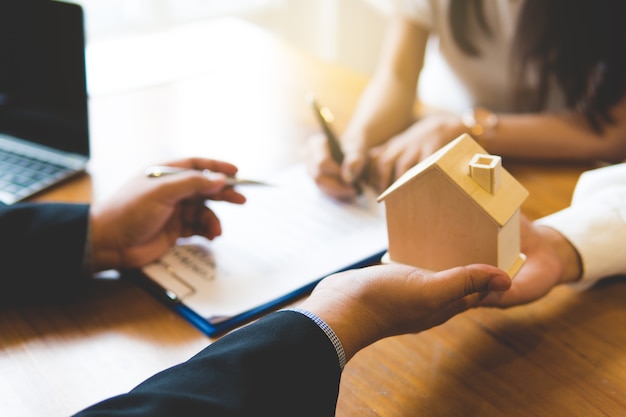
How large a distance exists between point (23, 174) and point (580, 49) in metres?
1.00

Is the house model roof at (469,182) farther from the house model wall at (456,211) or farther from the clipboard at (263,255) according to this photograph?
the clipboard at (263,255)

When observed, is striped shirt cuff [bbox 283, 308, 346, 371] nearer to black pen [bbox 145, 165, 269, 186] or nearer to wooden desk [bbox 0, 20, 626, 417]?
wooden desk [bbox 0, 20, 626, 417]

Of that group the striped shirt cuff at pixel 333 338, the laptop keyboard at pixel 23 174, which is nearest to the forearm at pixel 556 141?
the striped shirt cuff at pixel 333 338

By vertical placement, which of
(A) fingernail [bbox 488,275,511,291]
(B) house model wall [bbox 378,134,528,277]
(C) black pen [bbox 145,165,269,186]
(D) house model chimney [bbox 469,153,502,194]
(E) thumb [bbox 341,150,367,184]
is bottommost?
(E) thumb [bbox 341,150,367,184]

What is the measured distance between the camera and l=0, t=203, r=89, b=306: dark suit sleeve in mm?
720

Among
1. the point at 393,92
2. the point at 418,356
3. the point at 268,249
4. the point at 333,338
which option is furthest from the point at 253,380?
the point at 393,92

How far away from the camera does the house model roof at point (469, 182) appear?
562mm

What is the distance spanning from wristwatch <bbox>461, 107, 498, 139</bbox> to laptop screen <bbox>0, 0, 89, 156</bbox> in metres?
0.66

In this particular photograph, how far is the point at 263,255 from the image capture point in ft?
2.60

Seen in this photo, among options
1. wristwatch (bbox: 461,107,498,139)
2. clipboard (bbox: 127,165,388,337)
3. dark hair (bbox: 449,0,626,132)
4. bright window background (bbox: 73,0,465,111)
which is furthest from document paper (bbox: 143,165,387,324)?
bright window background (bbox: 73,0,465,111)

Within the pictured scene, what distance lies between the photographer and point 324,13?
296 centimetres

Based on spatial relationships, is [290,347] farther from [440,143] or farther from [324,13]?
[324,13]

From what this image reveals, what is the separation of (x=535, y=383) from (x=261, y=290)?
32 centimetres

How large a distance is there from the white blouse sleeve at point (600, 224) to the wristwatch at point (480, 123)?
A: 0.29 m
